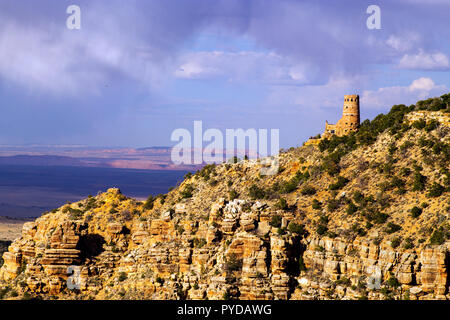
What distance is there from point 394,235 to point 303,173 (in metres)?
17.5

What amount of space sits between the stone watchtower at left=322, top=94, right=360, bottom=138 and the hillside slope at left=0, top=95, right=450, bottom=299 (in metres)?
2.79

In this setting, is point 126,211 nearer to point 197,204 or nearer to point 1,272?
point 197,204

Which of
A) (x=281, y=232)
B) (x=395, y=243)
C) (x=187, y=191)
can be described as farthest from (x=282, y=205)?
(x=187, y=191)

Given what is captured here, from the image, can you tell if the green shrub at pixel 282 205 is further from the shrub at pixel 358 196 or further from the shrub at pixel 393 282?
the shrub at pixel 393 282

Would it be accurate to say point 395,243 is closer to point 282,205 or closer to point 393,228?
point 393,228

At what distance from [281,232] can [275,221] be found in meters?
1.97

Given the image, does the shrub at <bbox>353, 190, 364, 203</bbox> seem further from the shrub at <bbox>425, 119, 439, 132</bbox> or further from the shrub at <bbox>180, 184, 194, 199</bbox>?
the shrub at <bbox>180, 184, 194, 199</bbox>

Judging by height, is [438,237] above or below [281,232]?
below

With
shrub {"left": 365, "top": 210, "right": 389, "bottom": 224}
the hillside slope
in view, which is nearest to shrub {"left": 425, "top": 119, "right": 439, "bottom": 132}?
the hillside slope

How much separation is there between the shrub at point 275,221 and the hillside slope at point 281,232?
6.0 inches

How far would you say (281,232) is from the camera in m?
72.4

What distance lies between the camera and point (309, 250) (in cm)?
7150

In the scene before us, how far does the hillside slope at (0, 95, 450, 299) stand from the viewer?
66312mm
